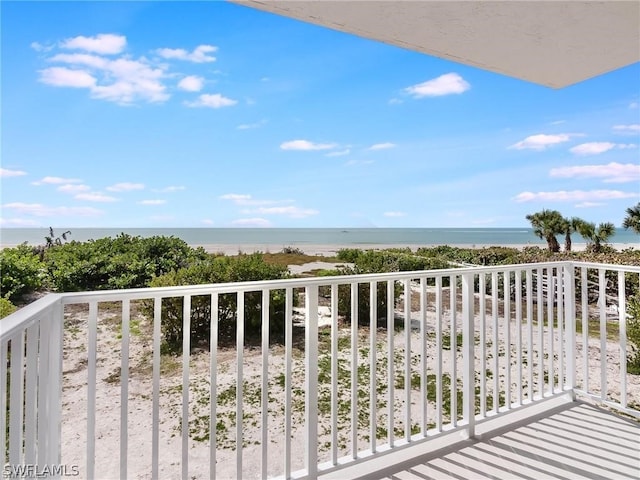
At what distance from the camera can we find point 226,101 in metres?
14.0

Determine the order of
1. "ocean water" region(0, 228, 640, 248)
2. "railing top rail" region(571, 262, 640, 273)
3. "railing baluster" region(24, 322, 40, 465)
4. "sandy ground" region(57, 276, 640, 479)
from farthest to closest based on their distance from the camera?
"ocean water" region(0, 228, 640, 248), "railing top rail" region(571, 262, 640, 273), "sandy ground" region(57, 276, 640, 479), "railing baluster" region(24, 322, 40, 465)

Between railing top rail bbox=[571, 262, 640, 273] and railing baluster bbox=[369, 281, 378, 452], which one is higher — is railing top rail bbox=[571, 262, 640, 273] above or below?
above

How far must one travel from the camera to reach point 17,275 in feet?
13.5

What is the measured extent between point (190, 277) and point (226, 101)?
37.4 ft

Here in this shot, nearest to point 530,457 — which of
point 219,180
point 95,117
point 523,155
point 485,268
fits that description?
point 485,268

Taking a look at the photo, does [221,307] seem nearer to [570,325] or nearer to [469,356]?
[469,356]

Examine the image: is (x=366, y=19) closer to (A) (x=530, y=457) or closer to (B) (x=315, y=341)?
(B) (x=315, y=341)

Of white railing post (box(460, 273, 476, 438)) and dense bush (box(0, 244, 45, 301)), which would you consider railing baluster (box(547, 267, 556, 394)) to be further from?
dense bush (box(0, 244, 45, 301))

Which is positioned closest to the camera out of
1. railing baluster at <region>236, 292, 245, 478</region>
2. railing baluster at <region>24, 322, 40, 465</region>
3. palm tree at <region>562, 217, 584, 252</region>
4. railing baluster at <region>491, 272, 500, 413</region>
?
railing baluster at <region>24, 322, 40, 465</region>

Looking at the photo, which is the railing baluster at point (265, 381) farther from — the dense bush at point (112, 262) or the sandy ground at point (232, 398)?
the dense bush at point (112, 262)

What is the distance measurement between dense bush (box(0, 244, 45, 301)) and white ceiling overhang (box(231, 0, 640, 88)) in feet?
12.7

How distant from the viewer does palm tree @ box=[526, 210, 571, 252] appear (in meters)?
12.4

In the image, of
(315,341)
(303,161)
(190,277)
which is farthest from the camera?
(303,161)

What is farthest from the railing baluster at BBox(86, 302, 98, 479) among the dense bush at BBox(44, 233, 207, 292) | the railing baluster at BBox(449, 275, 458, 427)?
the dense bush at BBox(44, 233, 207, 292)
